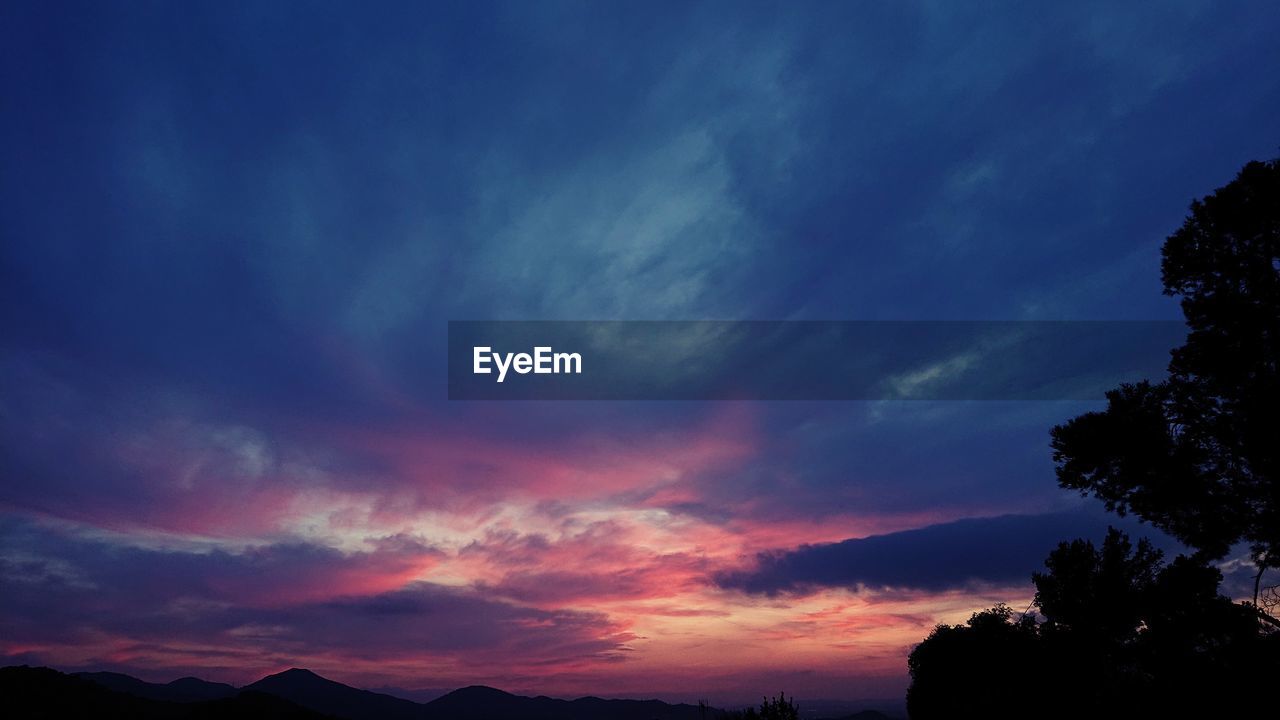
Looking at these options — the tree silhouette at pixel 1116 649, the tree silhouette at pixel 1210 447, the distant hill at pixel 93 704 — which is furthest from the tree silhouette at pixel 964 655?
the distant hill at pixel 93 704

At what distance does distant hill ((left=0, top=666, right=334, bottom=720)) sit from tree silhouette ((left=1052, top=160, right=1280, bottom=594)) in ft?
453

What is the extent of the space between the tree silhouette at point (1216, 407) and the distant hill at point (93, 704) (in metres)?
138

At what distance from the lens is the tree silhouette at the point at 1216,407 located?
1909cm

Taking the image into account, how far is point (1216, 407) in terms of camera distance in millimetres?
20531

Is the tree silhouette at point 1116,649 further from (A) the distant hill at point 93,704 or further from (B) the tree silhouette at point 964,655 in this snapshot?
(A) the distant hill at point 93,704

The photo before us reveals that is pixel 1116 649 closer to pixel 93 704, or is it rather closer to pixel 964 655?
pixel 964 655

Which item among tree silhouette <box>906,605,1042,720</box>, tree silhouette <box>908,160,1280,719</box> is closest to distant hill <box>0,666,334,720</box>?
tree silhouette <box>906,605,1042,720</box>

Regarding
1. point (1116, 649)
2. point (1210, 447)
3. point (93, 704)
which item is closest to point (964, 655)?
point (1116, 649)

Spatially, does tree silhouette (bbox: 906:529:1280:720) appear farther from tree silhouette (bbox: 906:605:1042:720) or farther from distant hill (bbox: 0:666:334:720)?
distant hill (bbox: 0:666:334:720)

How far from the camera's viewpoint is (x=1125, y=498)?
22.5 meters

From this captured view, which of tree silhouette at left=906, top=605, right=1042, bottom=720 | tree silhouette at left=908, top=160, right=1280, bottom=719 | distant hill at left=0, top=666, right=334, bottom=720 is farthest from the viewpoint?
distant hill at left=0, top=666, right=334, bottom=720

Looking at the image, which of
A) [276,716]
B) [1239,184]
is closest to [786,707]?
[1239,184]

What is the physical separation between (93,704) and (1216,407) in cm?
15471

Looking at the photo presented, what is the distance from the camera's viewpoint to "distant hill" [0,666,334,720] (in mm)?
104812
